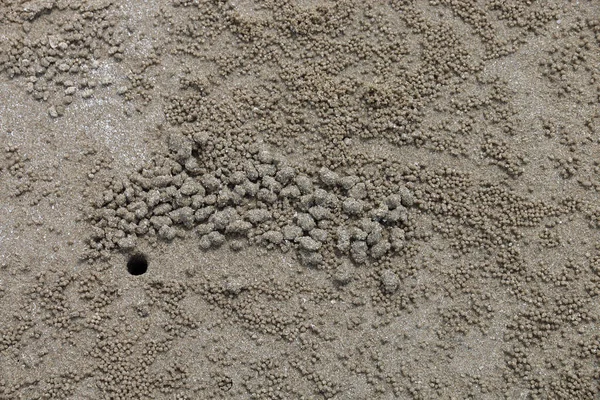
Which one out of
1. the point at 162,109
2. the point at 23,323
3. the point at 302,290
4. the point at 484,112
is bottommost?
the point at 23,323

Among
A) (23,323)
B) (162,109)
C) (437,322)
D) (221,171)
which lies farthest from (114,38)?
(437,322)

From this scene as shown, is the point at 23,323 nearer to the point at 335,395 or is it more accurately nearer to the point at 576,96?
the point at 335,395

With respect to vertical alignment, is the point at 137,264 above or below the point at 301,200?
below

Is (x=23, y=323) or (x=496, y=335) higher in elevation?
(x=496, y=335)
